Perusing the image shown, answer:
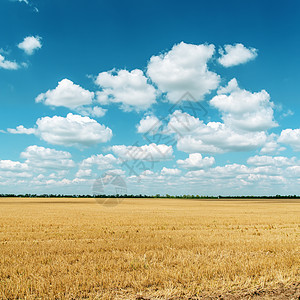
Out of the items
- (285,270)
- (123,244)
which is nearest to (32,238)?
(123,244)

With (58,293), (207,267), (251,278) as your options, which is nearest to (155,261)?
(207,267)

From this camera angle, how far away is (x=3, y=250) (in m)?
13.4

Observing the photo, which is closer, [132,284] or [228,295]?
[228,295]

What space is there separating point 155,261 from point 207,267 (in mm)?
2366

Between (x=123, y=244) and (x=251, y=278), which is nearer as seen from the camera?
(x=251, y=278)

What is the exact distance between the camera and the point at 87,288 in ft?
26.6

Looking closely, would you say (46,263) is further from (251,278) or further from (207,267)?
(251,278)

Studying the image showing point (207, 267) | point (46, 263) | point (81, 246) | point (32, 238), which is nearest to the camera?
point (207, 267)

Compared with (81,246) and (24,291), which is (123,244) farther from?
(24,291)

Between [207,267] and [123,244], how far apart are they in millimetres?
6177

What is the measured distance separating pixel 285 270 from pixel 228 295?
3.62 m

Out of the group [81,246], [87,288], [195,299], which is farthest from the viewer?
[81,246]

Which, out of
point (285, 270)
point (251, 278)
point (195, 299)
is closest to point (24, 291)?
point (195, 299)

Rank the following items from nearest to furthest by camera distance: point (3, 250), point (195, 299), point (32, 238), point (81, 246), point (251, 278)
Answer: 1. point (195, 299)
2. point (251, 278)
3. point (3, 250)
4. point (81, 246)
5. point (32, 238)
